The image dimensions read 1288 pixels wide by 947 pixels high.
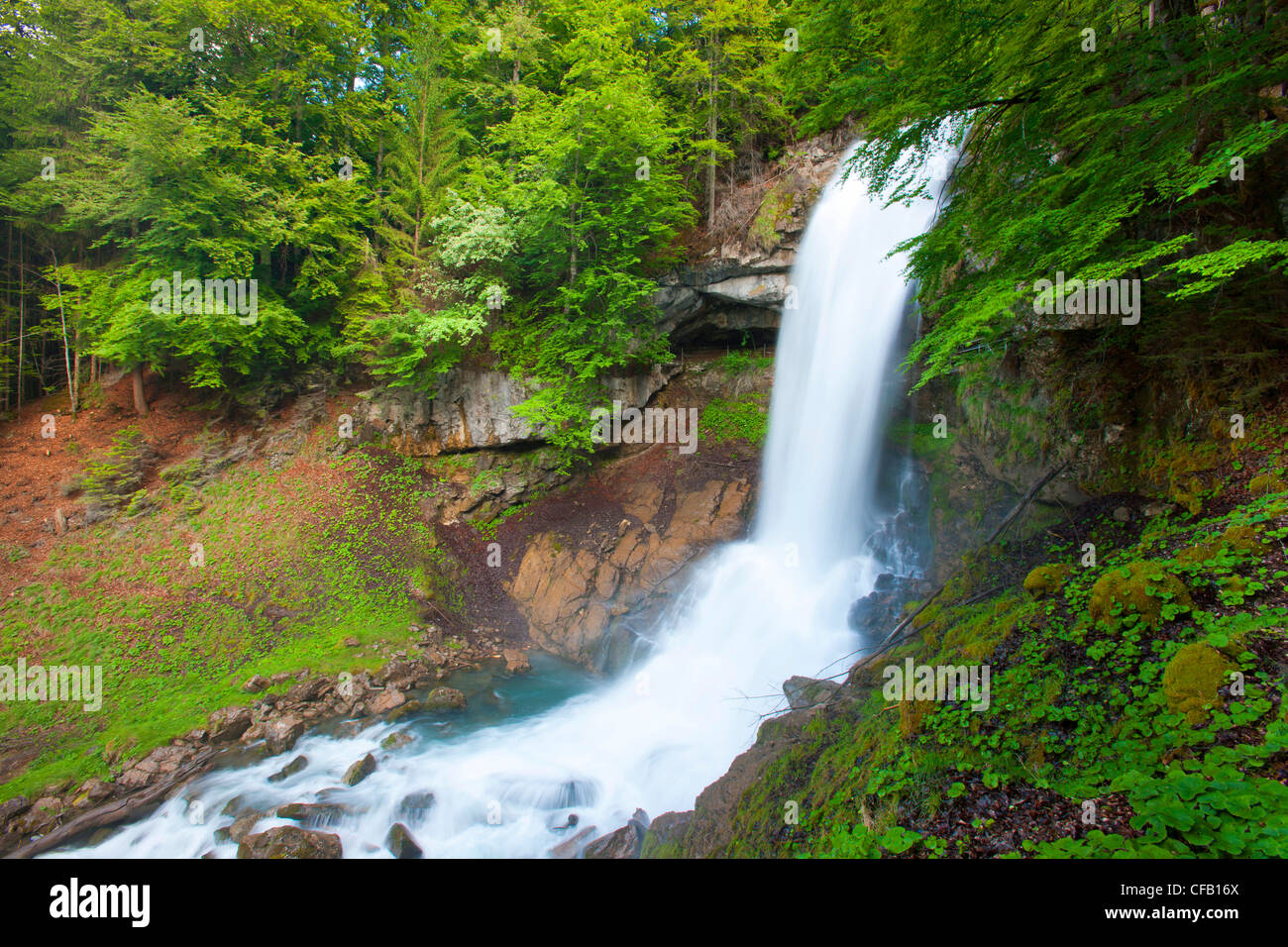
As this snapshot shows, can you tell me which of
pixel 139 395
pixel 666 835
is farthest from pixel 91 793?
pixel 139 395

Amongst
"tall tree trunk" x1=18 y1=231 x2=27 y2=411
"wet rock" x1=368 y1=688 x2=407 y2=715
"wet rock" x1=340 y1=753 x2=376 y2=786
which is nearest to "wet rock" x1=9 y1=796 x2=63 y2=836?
"wet rock" x1=340 y1=753 x2=376 y2=786

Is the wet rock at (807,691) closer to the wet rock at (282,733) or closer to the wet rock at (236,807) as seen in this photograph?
the wet rock at (236,807)

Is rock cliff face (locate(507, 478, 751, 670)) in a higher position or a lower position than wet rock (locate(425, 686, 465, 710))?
higher

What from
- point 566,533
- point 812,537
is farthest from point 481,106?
point 812,537

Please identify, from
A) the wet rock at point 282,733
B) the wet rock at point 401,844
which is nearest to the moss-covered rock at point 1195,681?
the wet rock at point 401,844

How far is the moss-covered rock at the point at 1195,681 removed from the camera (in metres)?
2.81

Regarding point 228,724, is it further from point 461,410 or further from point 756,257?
point 756,257

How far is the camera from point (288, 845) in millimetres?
5578

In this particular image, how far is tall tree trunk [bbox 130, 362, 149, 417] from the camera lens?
1220 centimetres

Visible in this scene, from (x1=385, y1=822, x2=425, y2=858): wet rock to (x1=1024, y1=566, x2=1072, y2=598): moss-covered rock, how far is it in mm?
7679

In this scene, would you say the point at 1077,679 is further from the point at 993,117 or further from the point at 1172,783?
the point at 993,117

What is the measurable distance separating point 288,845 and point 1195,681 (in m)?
8.31

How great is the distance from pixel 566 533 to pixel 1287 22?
1181 cm

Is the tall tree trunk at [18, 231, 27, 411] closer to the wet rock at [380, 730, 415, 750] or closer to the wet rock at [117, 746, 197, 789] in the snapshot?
the wet rock at [117, 746, 197, 789]
